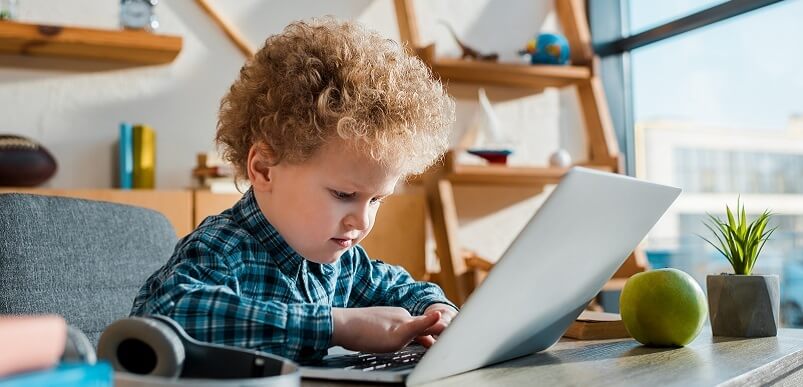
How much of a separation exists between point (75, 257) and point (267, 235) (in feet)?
1.41

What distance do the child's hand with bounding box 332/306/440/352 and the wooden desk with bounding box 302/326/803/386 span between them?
88 millimetres

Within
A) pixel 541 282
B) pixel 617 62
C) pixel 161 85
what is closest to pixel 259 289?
pixel 541 282

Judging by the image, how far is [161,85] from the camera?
275 centimetres

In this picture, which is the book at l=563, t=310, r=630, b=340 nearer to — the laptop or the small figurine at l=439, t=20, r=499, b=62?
the laptop

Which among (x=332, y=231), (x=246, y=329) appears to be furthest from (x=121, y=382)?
(x=332, y=231)

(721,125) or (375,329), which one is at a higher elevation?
(721,125)

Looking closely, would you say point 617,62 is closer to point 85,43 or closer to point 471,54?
point 471,54

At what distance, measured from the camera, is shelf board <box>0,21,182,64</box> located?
2381 millimetres

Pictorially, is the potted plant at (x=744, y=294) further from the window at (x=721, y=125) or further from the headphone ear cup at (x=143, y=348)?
the window at (x=721, y=125)

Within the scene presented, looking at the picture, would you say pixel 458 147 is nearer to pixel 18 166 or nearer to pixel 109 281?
pixel 18 166

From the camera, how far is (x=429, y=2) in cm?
321

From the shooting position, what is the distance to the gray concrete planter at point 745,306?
105 centimetres

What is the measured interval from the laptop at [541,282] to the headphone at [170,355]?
0.45 feet

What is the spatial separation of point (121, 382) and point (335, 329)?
33cm
